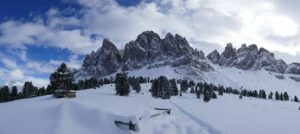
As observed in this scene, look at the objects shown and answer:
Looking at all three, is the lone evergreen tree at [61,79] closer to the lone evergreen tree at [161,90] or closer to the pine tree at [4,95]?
the lone evergreen tree at [161,90]

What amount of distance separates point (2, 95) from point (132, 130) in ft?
314

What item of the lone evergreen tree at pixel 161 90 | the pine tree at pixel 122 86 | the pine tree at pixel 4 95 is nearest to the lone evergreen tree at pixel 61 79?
the pine tree at pixel 122 86

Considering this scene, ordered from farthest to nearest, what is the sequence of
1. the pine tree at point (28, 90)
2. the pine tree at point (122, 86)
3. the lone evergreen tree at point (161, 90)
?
the pine tree at point (28, 90), the lone evergreen tree at point (161, 90), the pine tree at point (122, 86)

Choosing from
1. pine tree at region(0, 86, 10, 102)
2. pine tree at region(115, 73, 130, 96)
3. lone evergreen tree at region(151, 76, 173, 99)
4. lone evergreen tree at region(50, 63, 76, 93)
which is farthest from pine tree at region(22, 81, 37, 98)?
lone evergreen tree at region(50, 63, 76, 93)

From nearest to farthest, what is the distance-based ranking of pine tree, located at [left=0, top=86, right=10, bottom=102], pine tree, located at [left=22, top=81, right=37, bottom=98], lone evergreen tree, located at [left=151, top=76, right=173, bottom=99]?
lone evergreen tree, located at [left=151, top=76, right=173, bottom=99] < pine tree, located at [left=0, top=86, right=10, bottom=102] < pine tree, located at [left=22, top=81, right=37, bottom=98]

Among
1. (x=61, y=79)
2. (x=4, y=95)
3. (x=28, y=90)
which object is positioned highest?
(x=61, y=79)

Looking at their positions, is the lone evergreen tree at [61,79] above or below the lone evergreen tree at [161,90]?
above

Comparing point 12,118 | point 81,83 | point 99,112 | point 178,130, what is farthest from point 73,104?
point 81,83

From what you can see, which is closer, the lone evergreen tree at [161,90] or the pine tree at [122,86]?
the pine tree at [122,86]

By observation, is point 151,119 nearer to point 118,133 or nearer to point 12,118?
point 118,133

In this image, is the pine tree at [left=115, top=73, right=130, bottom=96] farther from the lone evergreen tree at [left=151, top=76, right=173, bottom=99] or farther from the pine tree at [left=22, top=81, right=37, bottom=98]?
the pine tree at [left=22, top=81, right=37, bottom=98]

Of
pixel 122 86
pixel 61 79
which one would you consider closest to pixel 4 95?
pixel 122 86

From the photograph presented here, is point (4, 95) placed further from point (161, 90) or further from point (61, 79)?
point (161, 90)

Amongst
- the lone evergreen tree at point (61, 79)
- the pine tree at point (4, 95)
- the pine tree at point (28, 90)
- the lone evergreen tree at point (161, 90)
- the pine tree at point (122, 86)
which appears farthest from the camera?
the pine tree at point (28, 90)
